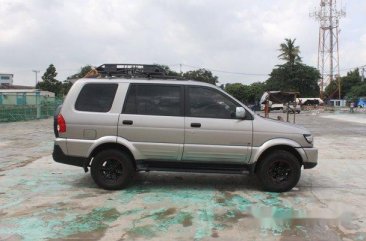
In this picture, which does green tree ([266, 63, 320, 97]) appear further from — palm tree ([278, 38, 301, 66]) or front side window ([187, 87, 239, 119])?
front side window ([187, 87, 239, 119])

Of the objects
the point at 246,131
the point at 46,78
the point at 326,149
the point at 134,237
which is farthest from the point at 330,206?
the point at 46,78

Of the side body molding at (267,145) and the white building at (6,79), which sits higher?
the white building at (6,79)

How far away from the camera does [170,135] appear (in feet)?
26.1

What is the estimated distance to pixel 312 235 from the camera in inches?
230

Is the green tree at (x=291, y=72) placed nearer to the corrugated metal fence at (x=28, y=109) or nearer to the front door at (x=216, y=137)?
the corrugated metal fence at (x=28, y=109)

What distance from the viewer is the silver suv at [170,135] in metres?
7.96

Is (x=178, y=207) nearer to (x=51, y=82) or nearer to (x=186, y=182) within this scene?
(x=186, y=182)

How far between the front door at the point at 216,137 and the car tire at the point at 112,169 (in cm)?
98

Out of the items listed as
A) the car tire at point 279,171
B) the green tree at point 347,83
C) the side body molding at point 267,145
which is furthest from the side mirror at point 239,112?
the green tree at point 347,83

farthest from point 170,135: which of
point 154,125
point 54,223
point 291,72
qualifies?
point 291,72

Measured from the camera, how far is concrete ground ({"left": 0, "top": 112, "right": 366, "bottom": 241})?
5.88 meters

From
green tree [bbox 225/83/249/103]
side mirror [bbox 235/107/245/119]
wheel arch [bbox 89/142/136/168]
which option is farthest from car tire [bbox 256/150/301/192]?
green tree [bbox 225/83/249/103]

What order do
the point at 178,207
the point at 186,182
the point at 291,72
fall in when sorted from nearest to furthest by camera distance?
the point at 178,207
the point at 186,182
the point at 291,72

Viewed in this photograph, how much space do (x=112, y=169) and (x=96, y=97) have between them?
4.16 ft
